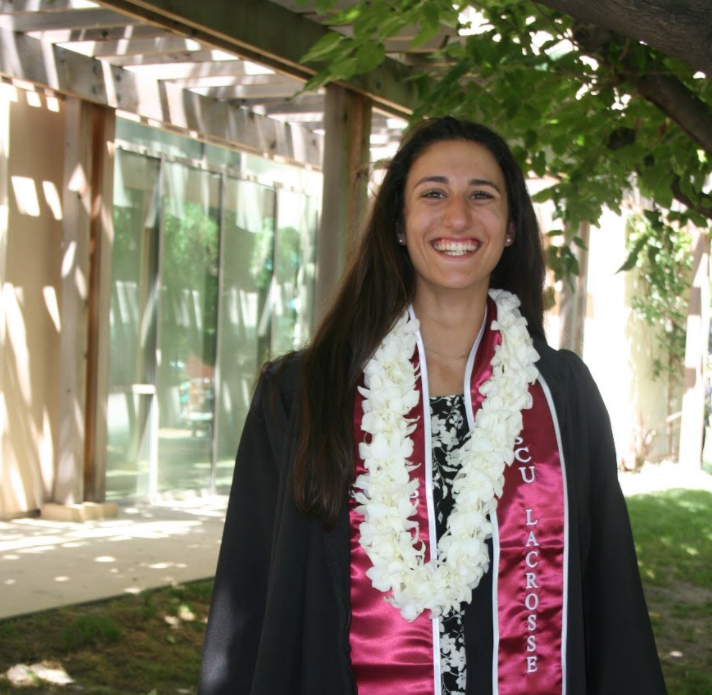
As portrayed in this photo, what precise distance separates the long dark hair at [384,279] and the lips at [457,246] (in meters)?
0.20

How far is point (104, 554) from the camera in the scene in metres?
7.35

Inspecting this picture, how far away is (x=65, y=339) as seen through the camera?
336 inches

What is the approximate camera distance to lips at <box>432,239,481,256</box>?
7.63 feet

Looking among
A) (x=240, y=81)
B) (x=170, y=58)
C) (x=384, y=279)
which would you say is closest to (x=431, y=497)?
(x=384, y=279)

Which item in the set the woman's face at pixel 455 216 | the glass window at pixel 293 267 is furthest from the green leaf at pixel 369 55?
the glass window at pixel 293 267

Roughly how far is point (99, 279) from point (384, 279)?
6.53m

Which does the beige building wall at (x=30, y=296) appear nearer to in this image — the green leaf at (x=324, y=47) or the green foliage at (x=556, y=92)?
the green foliage at (x=556, y=92)

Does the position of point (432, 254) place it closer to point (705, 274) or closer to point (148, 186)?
point (148, 186)

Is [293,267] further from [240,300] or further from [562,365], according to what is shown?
[562,365]

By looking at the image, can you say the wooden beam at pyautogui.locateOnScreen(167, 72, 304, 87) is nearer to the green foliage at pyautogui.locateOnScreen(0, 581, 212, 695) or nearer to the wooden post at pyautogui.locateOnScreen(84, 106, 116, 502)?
the wooden post at pyautogui.locateOnScreen(84, 106, 116, 502)

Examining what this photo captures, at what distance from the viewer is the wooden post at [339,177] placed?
6113mm

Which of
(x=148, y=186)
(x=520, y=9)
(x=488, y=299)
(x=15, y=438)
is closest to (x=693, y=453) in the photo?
(x=148, y=186)

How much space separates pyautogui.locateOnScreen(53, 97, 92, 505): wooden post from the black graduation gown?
6.36 metres

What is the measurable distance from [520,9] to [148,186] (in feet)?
17.9
